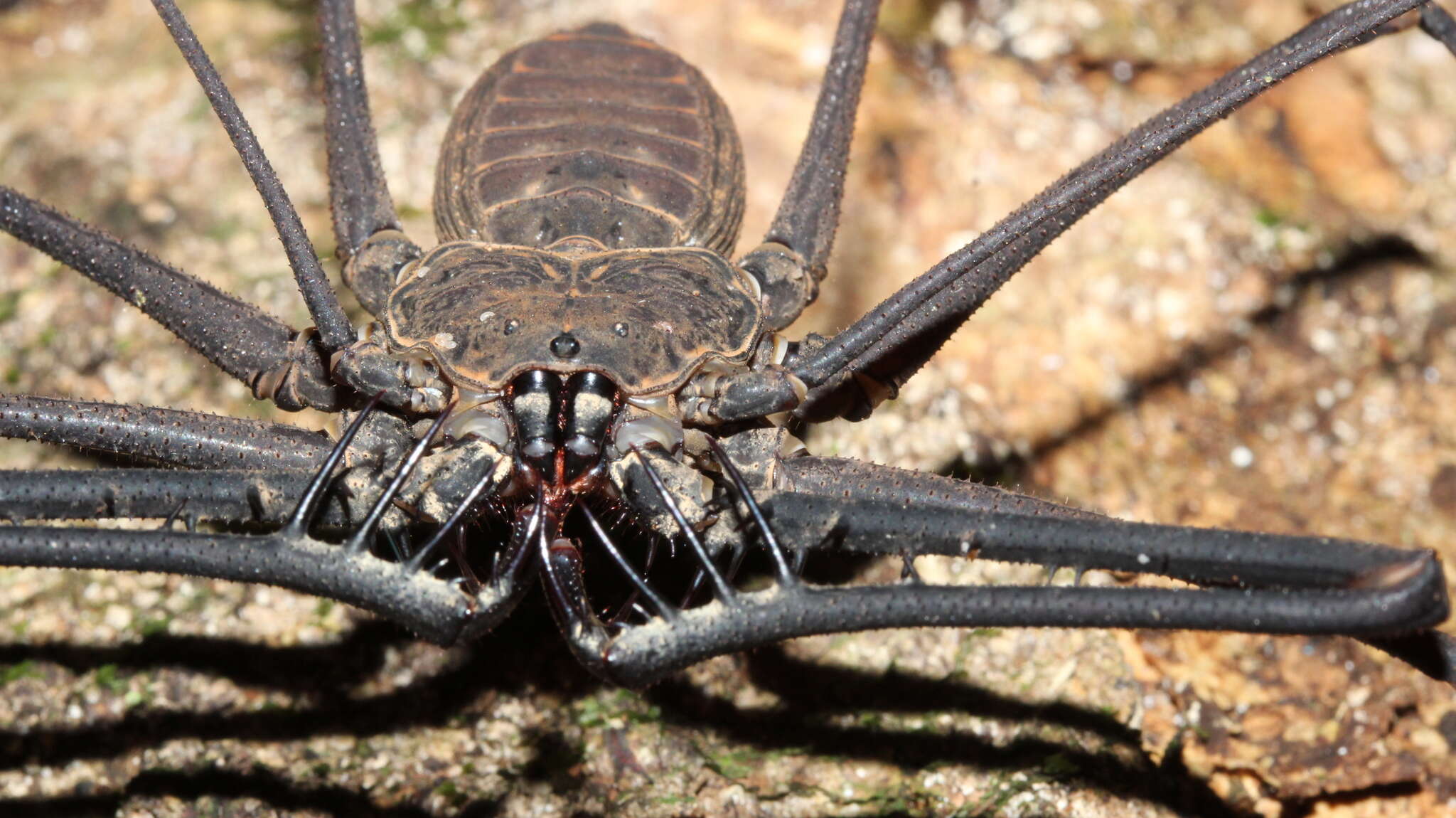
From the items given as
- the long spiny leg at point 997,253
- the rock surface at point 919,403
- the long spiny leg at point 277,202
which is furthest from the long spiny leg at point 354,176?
the long spiny leg at point 997,253

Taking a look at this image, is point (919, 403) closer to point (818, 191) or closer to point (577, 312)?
point (818, 191)

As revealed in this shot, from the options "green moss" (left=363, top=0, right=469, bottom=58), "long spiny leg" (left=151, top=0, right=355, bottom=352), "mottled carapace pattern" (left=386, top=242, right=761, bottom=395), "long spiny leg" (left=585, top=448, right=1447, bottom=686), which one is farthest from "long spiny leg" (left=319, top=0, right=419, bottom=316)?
"long spiny leg" (left=585, top=448, right=1447, bottom=686)

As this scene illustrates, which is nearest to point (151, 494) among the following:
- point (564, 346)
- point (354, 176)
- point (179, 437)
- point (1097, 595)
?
point (179, 437)

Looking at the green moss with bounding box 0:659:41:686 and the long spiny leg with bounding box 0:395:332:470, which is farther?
the green moss with bounding box 0:659:41:686

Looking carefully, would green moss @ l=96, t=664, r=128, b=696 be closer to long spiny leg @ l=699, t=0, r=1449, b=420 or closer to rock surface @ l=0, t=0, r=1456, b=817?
rock surface @ l=0, t=0, r=1456, b=817

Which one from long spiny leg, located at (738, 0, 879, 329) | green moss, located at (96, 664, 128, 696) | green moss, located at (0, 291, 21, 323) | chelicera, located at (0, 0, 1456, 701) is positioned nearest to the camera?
chelicera, located at (0, 0, 1456, 701)

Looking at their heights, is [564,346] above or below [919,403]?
below

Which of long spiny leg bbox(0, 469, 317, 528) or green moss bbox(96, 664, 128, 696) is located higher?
long spiny leg bbox(0, 469, 317, 528)
